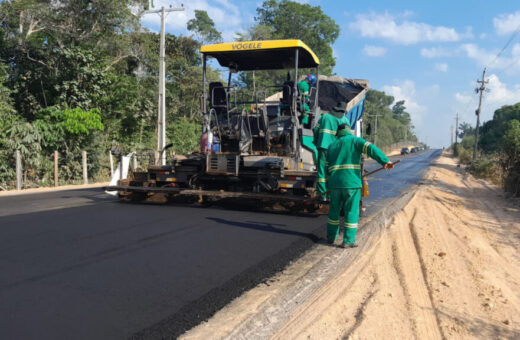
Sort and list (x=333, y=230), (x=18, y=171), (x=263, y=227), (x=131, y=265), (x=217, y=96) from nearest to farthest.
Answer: (x=131, y=265), (x=333, y=230), (x=263, y=227), (x=217, y=96), (x=18, y=171)

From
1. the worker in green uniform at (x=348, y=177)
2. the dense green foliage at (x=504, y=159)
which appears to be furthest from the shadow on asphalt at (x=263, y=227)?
the dense green foliage at (x=504, y=159)

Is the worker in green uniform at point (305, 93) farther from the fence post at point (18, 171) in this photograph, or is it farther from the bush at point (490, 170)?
the bush at point (490, 170)

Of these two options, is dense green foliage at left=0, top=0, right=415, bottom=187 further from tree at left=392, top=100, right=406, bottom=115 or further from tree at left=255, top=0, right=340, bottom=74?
tree at left=392, top=100, right=406, bottom=115

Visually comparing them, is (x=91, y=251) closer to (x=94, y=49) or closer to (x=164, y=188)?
(x=164, y=188)

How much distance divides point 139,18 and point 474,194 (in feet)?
55.1

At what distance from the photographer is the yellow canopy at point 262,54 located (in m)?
6.80

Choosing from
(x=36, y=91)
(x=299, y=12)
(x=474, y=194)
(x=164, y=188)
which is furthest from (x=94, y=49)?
(x=299, y=12)

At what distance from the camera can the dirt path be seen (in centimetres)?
274

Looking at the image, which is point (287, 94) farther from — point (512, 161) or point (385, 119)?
point (385, 119)

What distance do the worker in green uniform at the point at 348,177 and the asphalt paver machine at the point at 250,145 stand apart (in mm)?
1403

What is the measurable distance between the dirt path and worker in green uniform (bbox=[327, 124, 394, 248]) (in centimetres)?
49

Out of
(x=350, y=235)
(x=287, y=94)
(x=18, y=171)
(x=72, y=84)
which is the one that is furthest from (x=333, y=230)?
(x=72, y=84)

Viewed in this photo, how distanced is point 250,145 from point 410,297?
4452 mm

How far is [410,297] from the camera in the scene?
331 centimetres
